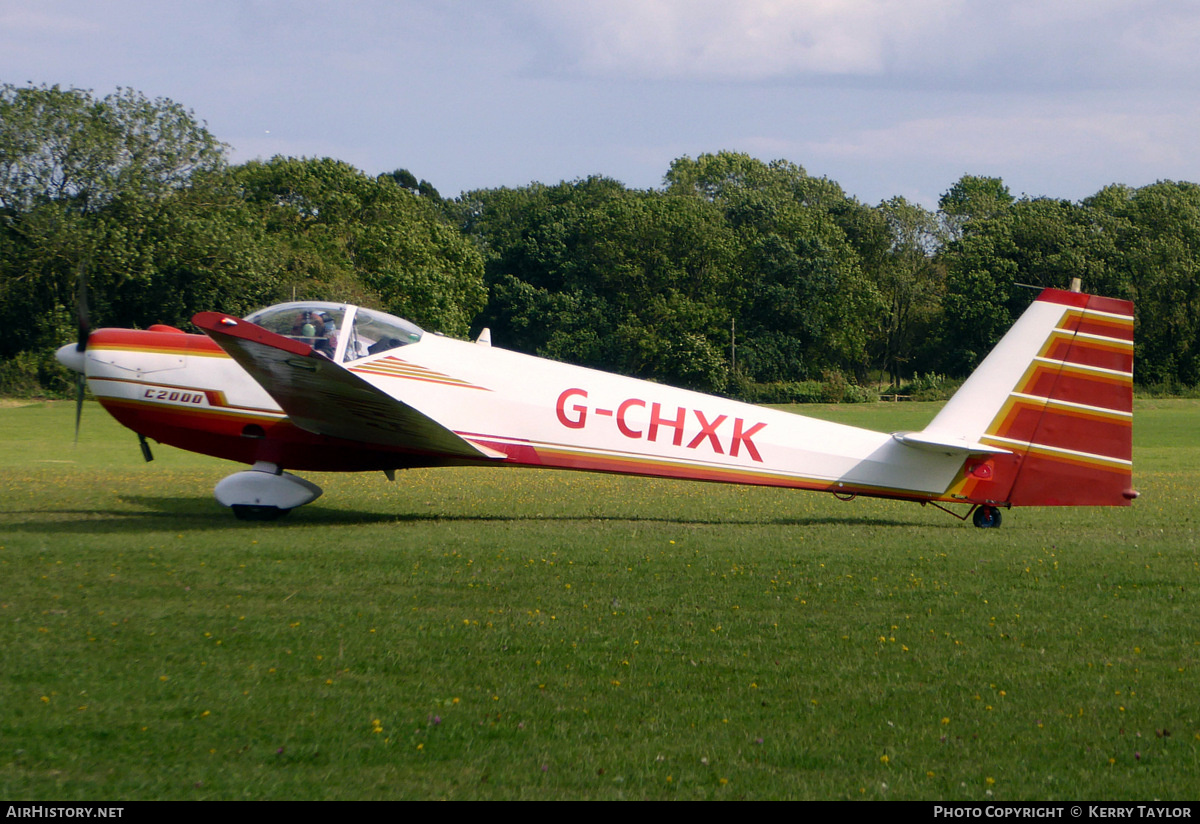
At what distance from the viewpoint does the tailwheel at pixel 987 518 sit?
1180 cm

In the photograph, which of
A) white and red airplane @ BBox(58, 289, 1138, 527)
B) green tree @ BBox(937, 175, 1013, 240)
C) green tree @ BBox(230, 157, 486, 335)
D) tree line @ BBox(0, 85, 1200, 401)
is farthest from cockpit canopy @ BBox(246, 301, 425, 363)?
green tree @ BBox(937, 175, 1013, 240)

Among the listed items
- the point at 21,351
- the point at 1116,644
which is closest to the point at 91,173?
the point at 21,351

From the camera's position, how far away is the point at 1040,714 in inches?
197

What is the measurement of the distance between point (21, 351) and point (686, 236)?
42.1 m

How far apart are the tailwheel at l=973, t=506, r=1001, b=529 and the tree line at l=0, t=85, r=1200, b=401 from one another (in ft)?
128

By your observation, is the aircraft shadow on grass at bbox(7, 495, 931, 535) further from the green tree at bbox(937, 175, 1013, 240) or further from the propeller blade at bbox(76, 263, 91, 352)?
the green tree at bbox(937, 175, 1013, 240)

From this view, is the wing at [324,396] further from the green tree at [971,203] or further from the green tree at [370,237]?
the green tree at [971,203]

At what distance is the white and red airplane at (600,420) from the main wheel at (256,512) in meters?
0.03

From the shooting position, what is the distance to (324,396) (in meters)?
11.1

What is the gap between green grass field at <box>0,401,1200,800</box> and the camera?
426 cm

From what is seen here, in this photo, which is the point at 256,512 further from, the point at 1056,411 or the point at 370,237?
the point at 370,237

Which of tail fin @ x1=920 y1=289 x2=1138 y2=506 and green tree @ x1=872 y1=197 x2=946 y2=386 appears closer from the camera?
tail fin @ x1=920 y1=289 x2=1138 y2=506

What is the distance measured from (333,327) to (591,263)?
59.0 meters

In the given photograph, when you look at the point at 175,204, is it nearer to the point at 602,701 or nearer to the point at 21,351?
the point at 21,351
